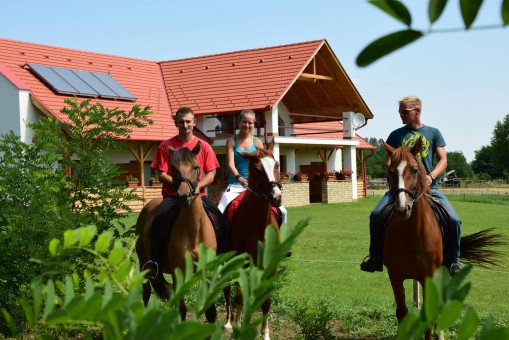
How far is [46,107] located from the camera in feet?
88.2

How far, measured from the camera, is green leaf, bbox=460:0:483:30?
2.92 ft

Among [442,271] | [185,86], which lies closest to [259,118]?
[185,86]

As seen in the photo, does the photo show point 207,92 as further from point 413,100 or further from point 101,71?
point 413,100

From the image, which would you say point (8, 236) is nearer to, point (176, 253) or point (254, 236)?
point (176, 253)

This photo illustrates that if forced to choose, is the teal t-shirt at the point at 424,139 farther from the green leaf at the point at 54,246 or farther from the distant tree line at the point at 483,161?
the distant tree line at the point at 483,161

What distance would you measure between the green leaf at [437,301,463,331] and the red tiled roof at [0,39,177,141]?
26724 millimetres

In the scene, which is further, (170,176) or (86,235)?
(170,176)

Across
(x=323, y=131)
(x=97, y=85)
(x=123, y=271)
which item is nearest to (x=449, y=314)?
(x=123, y=271)

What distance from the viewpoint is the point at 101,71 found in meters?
32.6

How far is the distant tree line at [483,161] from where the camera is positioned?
101 metres

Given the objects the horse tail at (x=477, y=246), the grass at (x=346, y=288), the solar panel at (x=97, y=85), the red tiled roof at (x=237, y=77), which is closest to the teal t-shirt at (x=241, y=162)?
the grass at (x=346, y=288)

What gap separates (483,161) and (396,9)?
14258 centimetres

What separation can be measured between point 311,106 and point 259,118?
16.9 feet

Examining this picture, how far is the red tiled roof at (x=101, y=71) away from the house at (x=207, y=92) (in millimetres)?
50
